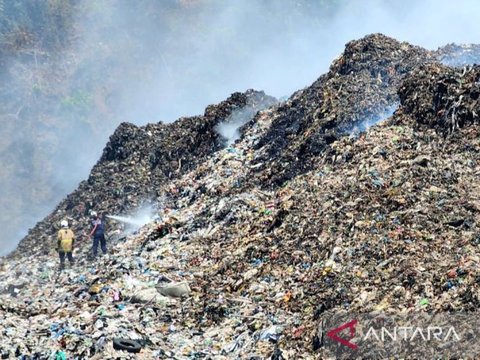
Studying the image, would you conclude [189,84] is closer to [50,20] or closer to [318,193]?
[50,20]

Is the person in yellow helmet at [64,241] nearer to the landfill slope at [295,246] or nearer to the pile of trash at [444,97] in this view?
the landfill slope at [295,246]

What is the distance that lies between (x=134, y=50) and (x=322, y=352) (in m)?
30.7

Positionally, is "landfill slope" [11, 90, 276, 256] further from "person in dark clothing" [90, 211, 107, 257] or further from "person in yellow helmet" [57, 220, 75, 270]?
"person in yellow helmet" [57, 220, 75, 270]

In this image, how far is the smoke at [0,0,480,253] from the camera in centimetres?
3219

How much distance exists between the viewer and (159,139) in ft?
68.8

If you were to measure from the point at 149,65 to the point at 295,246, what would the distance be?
2736cm

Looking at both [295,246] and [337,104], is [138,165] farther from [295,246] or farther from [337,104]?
[295,246]

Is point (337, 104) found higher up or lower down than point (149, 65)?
lower down

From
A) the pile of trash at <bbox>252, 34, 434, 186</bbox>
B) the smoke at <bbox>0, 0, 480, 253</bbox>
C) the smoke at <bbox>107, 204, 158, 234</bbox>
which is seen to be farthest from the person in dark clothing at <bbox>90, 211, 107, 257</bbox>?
the smoke at <bbox>0, 0, 480, 253</bbox>

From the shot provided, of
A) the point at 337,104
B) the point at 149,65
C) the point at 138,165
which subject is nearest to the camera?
the point at 337,104

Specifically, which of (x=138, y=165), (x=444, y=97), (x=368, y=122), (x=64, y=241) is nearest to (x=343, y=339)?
(x=444, y=97)

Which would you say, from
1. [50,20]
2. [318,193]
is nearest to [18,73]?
[50,20]

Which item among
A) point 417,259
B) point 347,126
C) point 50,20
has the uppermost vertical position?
point 50,20

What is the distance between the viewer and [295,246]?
12070 mm
